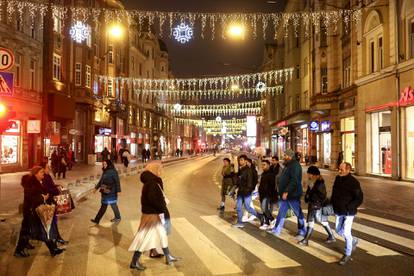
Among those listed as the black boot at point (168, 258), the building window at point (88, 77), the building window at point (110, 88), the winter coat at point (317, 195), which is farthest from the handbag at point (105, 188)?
the building window at point (110, 88)

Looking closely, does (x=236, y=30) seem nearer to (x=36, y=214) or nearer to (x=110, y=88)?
(x=36, y=214)

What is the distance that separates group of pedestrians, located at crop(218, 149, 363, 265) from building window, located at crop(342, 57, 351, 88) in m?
21.3

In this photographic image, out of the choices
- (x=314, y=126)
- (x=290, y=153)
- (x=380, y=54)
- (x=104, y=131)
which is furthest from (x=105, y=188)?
(x=104, y=131)

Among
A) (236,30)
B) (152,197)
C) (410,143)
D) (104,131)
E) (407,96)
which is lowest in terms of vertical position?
(152,197)

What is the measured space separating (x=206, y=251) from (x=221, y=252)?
0.30 metres

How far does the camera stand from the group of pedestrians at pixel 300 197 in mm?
7707

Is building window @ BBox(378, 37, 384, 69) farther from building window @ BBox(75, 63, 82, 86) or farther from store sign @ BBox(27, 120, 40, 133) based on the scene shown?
building window @ BBox(75, 63, 82, 86)

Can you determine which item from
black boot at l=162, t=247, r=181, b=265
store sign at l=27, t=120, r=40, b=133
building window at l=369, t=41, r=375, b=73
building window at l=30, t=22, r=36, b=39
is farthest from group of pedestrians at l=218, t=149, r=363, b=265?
building window at l=30, t=22, r=36, b=39

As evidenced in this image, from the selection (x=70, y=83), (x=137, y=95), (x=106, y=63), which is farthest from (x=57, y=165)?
(x=137, y=95)

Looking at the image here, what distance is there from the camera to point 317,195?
8.53 meters

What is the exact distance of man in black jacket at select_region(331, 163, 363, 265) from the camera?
764 cm

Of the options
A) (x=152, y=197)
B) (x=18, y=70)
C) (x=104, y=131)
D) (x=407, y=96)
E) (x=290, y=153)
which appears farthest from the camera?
(x=104, y=131)

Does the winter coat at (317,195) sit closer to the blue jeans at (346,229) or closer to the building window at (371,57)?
the blue jeans at (346,229)

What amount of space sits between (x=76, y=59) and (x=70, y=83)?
8.29ft
